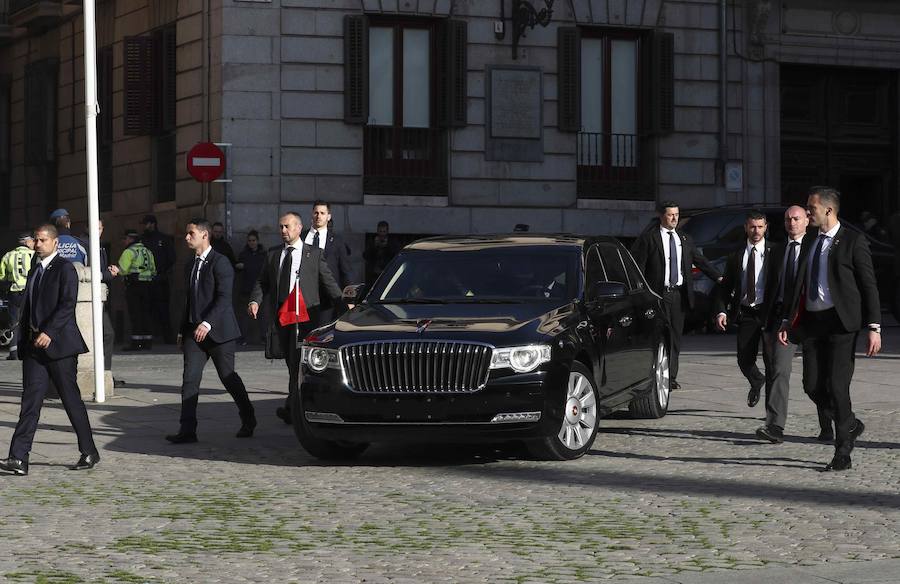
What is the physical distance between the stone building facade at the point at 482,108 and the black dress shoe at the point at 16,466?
1499 centimetres

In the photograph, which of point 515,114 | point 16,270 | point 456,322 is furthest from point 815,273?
point 515,114

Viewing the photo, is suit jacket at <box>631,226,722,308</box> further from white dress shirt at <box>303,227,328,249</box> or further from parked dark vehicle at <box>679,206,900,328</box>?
parked dark vehicle at <box>679,206,900,328</box>

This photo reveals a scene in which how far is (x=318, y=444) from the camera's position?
38.2 feet

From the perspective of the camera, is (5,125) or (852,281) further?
(5,125)

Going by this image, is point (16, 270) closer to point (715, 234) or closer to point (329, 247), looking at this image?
point (329, 247)

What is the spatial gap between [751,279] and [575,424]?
8.75ft

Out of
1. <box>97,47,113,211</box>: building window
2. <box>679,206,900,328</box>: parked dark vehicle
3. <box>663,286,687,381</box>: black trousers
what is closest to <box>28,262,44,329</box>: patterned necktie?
<box>663,286,687,381</box>: black trousers

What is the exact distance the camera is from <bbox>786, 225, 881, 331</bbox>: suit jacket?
1109 centimetres

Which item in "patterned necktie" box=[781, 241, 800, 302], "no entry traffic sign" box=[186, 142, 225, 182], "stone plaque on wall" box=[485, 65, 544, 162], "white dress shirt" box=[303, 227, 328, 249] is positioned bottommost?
"patterned necktie" box=[781, 241, 800, 302]

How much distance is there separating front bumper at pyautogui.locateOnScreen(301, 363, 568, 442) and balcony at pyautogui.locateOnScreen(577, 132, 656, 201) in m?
18.1

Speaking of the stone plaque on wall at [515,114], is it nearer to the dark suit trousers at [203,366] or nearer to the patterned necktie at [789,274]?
the dark suit trousers at [203,366]

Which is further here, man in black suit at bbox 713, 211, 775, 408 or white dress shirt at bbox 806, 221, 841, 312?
man in black suit at bbox 713, 211, 775, 408

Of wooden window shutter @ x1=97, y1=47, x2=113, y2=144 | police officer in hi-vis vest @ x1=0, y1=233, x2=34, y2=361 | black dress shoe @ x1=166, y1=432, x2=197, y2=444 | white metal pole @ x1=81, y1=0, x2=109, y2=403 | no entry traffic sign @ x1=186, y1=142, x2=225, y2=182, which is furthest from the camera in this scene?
wooden window shutter @ x1=97, y1=47, x2=113, y2=144

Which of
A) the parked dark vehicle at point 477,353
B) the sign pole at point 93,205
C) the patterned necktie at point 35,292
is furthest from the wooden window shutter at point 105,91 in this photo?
the patterned necktie at point 35,292
